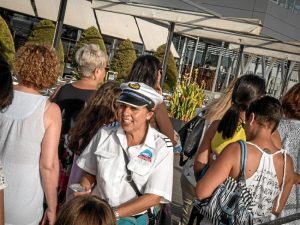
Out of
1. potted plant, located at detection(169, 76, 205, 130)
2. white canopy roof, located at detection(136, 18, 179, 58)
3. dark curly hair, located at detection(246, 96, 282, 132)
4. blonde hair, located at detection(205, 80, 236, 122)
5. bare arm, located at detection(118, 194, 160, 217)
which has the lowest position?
potted plant, located at detection(169, 76, 205, 130)

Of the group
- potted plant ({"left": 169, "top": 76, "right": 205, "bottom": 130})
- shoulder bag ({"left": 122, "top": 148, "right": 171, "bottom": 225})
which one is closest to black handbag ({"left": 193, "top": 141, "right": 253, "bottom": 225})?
shoulder bag ({"left": 122, "top": 148, "right": 171, "bottom": 225})

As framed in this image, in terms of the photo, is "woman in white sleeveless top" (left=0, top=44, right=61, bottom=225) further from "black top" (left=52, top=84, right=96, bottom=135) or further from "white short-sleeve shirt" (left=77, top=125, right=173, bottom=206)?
"black top" (left=52, top=84, right=96, bottom=135)

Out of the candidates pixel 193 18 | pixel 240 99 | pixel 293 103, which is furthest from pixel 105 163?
pixel 193 18

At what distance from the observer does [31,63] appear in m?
3.64

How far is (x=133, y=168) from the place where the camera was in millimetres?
3168

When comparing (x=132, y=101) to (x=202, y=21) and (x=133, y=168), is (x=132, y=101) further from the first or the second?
(x=202, y=21)

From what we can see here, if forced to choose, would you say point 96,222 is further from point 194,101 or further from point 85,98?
point 194,101

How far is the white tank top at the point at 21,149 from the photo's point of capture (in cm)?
339

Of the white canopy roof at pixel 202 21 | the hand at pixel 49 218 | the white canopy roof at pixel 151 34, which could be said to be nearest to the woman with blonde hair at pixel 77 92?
the hand at pixel 49 218

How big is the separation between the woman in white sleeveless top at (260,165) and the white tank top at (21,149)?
3.45 ft

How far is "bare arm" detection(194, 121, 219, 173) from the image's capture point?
13.4 ft

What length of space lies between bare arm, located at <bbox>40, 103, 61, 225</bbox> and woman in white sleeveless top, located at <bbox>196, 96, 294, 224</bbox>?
3.03 ft

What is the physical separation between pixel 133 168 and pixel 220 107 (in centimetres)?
158

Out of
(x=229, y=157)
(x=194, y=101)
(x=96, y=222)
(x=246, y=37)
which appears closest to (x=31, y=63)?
(x=229, y=157)
